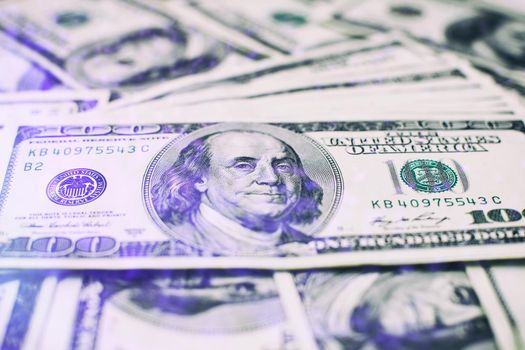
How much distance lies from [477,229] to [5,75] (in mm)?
650

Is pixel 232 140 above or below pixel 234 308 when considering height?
above

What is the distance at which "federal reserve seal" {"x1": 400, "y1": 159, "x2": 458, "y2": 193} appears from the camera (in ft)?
2.11

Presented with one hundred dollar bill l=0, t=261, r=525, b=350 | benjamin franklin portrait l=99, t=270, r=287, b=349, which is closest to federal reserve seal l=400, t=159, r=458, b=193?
one hundred dollar bill l=0, t=261, r=525, b=350

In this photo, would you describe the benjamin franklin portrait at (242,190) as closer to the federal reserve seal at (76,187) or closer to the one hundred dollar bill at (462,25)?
the federal reserve seal at (76,187)

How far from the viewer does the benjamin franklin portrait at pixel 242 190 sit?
592mm

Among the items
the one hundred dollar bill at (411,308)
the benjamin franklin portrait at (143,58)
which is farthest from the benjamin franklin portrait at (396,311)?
the benjamin franklin portrait at (143,58)

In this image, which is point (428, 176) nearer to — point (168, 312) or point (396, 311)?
point (396, 311)

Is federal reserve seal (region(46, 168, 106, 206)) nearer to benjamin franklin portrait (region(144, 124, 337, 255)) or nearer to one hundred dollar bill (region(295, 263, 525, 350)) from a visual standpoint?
benjamin franklin portrait (region(144, 124, 337, 255))

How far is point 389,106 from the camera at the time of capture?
2.46ft

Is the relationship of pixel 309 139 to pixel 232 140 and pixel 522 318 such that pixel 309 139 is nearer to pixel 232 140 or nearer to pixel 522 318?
pixel 232 140

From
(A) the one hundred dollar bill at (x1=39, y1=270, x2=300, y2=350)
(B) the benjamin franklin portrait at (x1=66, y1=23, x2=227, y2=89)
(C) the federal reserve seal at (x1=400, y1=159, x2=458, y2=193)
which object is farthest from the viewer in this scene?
(B) the benjamin franklin portrait at (x1=66, y1=23, x2=227, y2=89)

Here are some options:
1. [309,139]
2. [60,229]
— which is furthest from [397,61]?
[60,229]

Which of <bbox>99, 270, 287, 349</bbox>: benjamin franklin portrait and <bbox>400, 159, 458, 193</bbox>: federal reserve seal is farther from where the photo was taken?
<bbox>400, 159, 458, 193</bbox>: federal reserve seal

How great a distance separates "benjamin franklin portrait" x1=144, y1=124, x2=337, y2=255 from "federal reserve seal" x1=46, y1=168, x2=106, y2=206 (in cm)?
6
